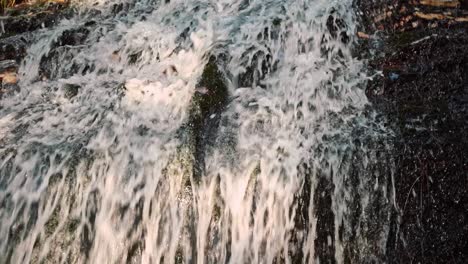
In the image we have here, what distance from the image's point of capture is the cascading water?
333 cm

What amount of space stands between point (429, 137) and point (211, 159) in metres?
1.71

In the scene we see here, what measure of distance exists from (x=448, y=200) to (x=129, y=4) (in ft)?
16.5

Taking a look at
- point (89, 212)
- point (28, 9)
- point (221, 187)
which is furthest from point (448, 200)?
point (28, 9)

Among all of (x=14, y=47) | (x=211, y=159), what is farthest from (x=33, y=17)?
(x=211, y=159)

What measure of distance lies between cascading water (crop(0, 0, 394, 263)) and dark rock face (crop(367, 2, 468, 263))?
14cm

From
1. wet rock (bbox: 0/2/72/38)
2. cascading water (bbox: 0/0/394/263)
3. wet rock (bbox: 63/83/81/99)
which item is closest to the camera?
cascading water (bbox: 0/0/394/263)

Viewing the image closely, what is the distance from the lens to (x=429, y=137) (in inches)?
137

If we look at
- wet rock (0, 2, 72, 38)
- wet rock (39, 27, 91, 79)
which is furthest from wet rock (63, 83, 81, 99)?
wet rock (0, 2, 72, 38)

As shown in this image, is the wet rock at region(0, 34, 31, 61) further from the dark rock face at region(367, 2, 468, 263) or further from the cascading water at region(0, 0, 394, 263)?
the dark rock face at region(367, 2, 468, 263)

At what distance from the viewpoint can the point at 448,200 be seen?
3.23 meters

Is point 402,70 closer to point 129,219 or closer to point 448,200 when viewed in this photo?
point 448,200

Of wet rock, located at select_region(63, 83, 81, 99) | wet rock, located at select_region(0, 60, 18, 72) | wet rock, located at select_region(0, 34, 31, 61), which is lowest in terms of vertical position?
wet rock, located at select_region(63, 83, 81, 99)

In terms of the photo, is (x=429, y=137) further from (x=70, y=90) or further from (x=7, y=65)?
(x=7, y=65)

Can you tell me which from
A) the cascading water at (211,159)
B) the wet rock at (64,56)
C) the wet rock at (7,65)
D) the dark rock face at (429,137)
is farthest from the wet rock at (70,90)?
the dark rock face at (429,137)
